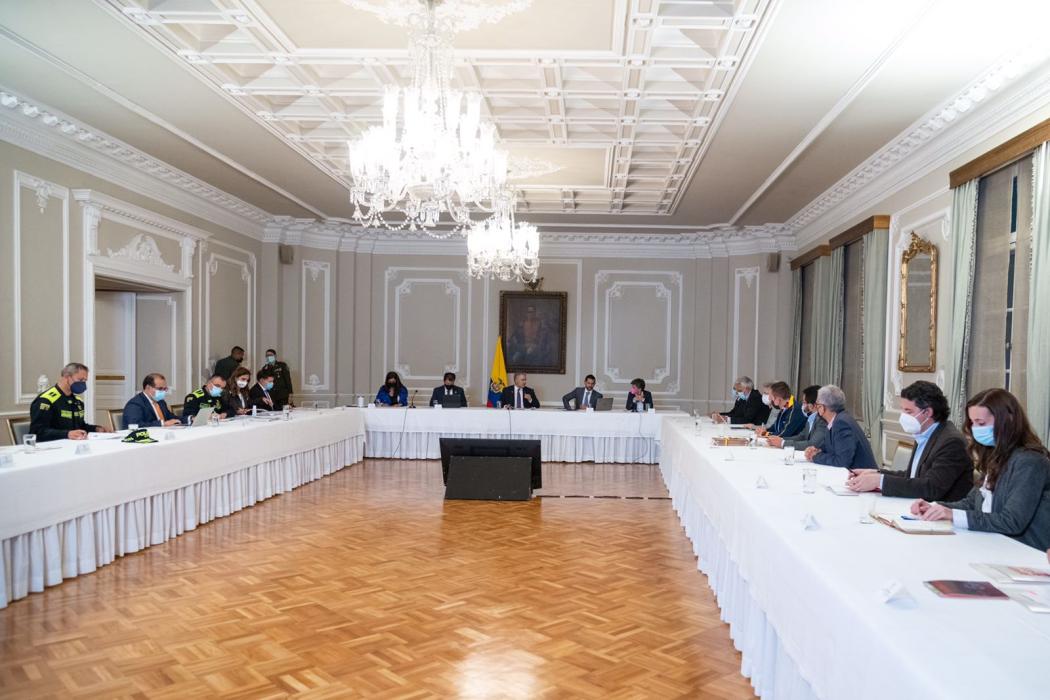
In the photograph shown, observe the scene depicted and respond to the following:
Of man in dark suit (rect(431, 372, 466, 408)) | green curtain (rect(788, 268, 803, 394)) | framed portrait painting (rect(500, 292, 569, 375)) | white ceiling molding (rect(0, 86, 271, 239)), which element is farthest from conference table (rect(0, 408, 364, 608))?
green curtain (rect(788, 268, 803, 394))

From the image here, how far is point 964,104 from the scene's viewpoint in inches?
212

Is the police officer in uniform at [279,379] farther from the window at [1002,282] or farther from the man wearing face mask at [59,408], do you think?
the window at [1002,282]

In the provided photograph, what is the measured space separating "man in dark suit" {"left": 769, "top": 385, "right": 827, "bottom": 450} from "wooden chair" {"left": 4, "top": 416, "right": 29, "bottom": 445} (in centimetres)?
564

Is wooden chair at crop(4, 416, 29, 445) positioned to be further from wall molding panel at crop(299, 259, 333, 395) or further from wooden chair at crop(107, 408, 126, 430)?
wall molding panel at crop(299, 259, 333, 395)

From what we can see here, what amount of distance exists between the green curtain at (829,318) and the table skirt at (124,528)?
236 inches

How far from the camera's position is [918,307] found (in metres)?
6.45

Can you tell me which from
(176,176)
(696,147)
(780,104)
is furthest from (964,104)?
(176,176)

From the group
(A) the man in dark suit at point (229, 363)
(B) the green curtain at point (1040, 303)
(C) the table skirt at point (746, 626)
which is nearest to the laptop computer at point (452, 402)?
(A) the man in dark suit at point (229, 363)

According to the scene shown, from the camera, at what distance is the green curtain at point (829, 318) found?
8.43m

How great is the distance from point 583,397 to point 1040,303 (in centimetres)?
668

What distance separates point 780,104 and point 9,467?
564 centimetres

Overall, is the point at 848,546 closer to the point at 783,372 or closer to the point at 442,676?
the point at 442,676

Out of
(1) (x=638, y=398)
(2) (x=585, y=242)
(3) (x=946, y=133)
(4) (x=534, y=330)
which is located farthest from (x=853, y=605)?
(2) (x=585, y=242)

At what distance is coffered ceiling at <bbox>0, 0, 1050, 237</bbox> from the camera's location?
175 inches
